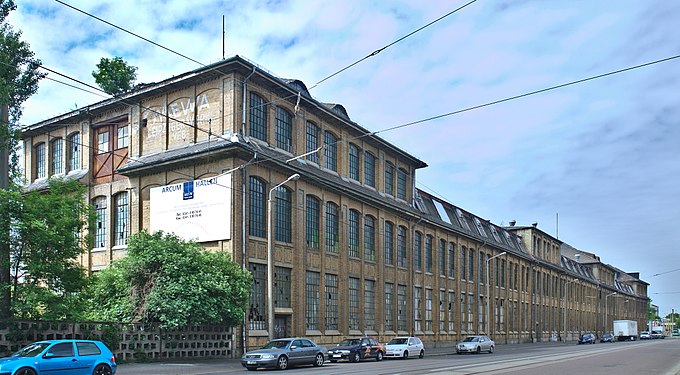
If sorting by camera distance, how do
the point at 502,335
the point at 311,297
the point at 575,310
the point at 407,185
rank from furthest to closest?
the point at 575,310 < the point at 502,335 < the point at 407,185 < the point at 311,297

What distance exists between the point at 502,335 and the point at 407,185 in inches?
971

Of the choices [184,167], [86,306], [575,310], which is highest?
[184,167]

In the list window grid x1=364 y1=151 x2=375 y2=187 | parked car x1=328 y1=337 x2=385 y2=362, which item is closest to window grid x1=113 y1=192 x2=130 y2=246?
parked car x1=328 y1=337 x2=385 y2=362

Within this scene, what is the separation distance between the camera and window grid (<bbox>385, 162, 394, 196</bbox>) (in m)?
50.7

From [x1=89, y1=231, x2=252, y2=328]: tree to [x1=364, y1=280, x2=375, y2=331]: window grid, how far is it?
15.5 m

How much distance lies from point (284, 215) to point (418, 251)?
19207mm

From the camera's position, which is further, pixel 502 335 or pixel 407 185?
pixel 502 335

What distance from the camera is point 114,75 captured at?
44.0 metres

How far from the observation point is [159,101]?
125 feet

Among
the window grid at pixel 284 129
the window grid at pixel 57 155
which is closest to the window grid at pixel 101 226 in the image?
the window grid at pixel 57 155

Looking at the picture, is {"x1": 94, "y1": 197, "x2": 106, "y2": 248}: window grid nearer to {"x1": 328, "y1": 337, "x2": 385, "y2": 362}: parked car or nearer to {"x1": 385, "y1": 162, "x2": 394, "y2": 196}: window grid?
{"x1": 328, "y1": 337, "x2": 385, "y2": 362}: parked car

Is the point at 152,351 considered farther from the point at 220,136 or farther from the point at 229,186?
the point at 220,136

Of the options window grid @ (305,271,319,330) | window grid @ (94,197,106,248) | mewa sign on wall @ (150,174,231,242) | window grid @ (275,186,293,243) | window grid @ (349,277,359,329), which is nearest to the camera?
mewa sign on wall @ (150,174,231,242)

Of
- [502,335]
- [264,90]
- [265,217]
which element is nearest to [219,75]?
[264,90]
